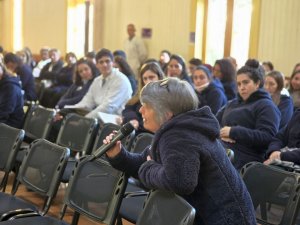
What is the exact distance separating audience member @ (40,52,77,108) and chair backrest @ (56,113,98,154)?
10.5ft

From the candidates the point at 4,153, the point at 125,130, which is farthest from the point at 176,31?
the point at 125,130

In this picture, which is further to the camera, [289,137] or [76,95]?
[76,95]

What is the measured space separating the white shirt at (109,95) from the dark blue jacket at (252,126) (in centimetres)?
160

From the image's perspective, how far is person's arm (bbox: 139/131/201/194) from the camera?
1830mm

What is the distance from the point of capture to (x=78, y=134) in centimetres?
393

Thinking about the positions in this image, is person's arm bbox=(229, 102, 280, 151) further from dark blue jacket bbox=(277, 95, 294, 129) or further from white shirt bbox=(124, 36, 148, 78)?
white shirt bbox=(124, 36, 148, 78)

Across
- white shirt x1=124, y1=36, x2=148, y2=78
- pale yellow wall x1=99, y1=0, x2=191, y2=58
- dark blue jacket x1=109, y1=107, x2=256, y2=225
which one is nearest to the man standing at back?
white shirt x1=124, y1=36, x2=148, y2=78

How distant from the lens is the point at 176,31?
9047mm

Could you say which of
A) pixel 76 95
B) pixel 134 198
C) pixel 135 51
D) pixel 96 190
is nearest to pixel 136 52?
pixel 135 51

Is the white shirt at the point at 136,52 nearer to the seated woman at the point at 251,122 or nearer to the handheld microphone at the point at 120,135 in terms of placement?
the seated woman at the point at 251,122

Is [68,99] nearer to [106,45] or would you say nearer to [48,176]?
[48,176]

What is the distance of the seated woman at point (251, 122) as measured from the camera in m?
3.41

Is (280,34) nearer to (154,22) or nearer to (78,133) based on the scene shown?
(154,22)

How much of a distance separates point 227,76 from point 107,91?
1378mm
